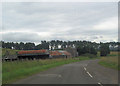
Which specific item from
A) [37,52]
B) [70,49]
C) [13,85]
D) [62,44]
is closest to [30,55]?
[37,52]

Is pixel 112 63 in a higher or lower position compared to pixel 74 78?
lower

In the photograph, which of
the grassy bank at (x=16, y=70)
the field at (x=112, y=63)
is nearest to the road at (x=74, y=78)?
the grassy bank at (x=16, y=70)

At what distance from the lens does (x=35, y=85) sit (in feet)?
37.1

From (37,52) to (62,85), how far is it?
6901 centimetres

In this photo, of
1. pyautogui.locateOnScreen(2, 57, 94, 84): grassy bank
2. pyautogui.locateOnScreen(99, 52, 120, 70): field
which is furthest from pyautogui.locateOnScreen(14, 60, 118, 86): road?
pyautogui.locateOnScreen(99, 52, 120, 70): field

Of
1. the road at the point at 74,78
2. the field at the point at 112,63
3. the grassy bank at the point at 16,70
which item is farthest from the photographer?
the field at the point at 112,63

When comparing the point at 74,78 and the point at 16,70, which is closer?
the point at 74,78

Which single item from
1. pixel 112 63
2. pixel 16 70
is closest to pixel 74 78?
pixel 16 70

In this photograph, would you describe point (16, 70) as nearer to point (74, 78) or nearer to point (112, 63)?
point (74, 78)

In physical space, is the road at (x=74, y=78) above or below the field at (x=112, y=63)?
above

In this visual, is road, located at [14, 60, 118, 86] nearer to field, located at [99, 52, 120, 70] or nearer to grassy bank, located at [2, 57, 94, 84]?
grassy bank, located at [2, 57, 94, 84]

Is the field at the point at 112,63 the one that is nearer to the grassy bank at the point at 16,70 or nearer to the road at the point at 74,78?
the road at the point at 74,78

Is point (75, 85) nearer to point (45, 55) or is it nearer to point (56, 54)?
point (45, 55)

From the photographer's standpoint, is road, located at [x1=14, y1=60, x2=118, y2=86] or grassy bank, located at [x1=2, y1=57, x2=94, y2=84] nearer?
road, located at [x1=14, y1=60, x2=118, y2=86]
